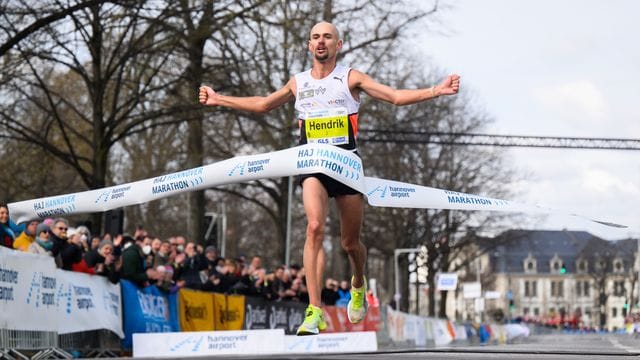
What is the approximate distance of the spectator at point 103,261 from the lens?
53.0 ft

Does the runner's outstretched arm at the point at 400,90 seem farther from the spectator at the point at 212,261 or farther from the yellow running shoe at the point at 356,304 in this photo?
the spectator at the point at 212,261

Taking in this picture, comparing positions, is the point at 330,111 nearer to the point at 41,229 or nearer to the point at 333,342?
the point at 41,229

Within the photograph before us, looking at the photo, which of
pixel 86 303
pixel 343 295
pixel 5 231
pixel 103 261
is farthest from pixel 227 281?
pixel 5 231

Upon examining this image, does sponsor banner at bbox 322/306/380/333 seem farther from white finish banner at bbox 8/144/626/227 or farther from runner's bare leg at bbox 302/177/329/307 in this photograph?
runner's bare leg at bbox 302/177/329/307

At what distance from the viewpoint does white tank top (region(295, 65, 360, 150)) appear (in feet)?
31.0

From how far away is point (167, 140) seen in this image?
4141cm

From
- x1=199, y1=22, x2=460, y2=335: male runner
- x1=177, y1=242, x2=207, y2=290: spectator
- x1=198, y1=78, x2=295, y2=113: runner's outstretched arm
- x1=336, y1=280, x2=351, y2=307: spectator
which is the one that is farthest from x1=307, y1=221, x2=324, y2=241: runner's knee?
x1=336, y1=280, x2=351, y2=307: spectator

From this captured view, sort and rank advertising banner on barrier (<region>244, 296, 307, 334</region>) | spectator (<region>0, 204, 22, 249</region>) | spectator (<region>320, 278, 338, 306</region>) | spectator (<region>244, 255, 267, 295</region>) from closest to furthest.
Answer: spectator (<region>0, 204, 22, 249</region>)
advertising banner on barrier (<region>244, 296, 307, 334</region>)
spectator (<region>244, 255, 267, 295</region>)
spectator (<region>320, 278, 338, 306</region>)

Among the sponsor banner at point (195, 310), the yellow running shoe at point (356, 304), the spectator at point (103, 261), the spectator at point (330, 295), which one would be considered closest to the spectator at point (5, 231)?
the spectator at point (103, 261)

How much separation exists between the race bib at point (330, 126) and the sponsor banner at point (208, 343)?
6715 mm

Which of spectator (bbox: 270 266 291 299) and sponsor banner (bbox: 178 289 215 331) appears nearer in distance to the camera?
sponsor banner (bbox: 178 289 215 331)

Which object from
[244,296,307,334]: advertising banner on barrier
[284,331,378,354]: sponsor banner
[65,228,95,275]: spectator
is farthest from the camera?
[244,296,307,334]: advertising banner on barrier

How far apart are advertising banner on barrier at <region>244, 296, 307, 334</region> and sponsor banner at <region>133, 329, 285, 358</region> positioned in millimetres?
5964

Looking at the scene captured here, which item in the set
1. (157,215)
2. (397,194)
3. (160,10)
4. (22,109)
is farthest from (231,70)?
(157,215)
